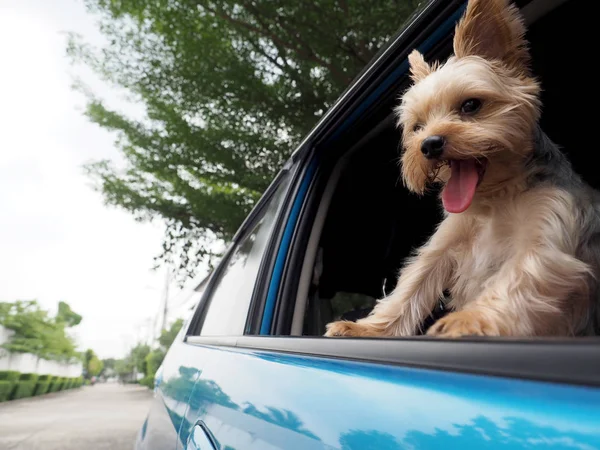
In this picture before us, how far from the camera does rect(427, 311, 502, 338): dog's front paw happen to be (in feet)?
4.21

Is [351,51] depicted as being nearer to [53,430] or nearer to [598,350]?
[598,350]

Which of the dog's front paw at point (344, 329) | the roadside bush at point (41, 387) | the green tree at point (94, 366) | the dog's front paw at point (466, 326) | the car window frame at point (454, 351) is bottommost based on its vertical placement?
the car window frame at point (454, 351)

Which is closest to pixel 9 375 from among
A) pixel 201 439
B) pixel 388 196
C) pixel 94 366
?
pixel 388 196

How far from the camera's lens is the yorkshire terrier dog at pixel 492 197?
153cm

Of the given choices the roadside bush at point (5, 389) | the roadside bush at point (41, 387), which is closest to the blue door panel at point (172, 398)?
the roadside bush at point (5, 389)

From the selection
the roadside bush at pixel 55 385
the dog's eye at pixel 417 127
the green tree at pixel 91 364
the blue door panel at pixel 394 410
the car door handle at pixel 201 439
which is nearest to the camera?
the blue door panel at pixel 394 410

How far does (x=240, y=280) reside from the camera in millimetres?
3172

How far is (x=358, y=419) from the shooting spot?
97cm

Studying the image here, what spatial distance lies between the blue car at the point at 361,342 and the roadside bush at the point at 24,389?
147ft

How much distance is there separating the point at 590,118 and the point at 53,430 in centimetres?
1929

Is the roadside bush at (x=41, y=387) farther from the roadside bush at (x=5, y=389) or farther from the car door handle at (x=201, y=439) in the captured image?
the car door handle at (x=201, y=439)

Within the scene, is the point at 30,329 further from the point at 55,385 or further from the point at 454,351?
the point at 454,351

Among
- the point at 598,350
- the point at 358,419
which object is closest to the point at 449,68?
the point at 358,419

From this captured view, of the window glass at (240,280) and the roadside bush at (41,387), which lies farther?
the roadside bush at (41,387)
